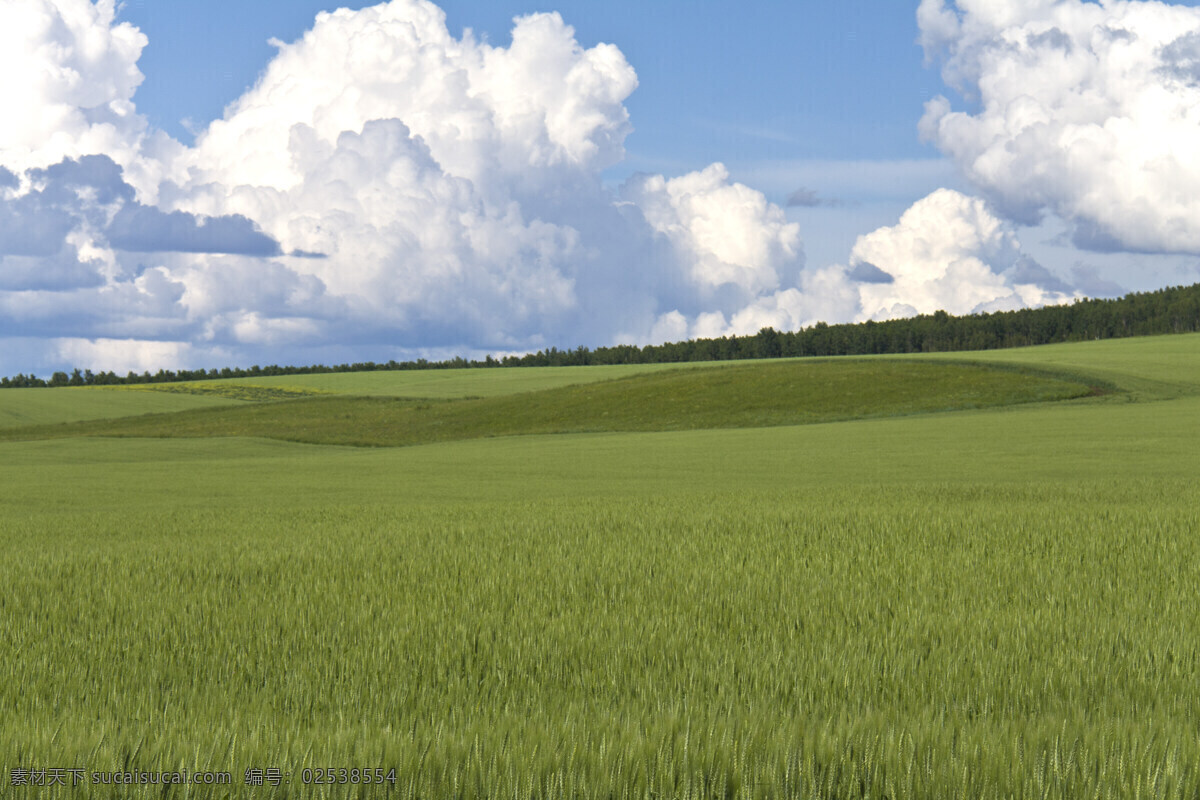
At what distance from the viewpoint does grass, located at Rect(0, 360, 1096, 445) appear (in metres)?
57.3

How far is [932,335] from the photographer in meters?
164

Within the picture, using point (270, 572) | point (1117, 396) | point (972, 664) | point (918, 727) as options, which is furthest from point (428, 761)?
point (1117, 396)

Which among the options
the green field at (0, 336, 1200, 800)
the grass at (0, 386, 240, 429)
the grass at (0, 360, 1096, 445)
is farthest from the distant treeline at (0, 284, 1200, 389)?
the green field at (0, 336, 1200, 800)

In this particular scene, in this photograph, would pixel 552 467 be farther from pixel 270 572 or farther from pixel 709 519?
pixel 270 572

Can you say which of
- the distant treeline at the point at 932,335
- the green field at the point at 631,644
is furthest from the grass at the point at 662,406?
the distant treeline at the point at 932,335

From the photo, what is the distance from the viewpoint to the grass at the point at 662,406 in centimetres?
5728

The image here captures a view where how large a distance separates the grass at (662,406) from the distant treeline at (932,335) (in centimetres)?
8444

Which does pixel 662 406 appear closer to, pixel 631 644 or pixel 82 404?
pixel 82 404

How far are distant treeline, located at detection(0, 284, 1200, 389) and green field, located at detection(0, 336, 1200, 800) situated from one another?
144 metres

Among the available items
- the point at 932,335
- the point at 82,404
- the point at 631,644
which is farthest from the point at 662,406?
the point at 932,335

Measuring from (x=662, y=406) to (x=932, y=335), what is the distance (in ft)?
378

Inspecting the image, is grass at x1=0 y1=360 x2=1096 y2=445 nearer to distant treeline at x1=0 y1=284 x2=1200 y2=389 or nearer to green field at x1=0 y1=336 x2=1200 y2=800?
green field at x1=0 y1=336 x2=1200 y2=800

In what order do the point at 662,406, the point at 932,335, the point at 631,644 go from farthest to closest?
the point at 932,335
the point at 662,406
the point at 631,644

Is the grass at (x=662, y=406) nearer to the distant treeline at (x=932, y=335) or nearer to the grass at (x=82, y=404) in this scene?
the grass at (x=82, y=404)
